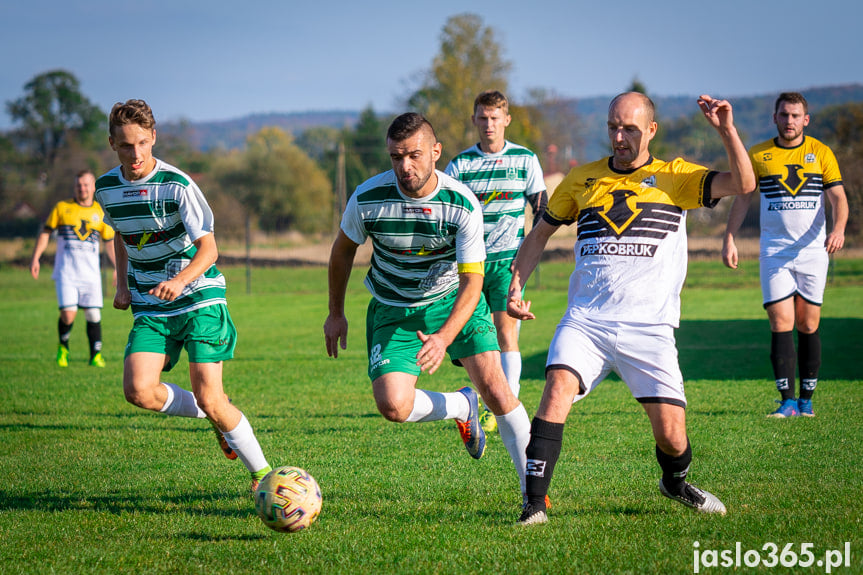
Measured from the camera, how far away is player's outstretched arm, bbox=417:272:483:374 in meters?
4.13

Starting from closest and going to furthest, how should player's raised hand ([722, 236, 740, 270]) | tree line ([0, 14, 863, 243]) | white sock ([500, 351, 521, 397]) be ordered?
1. white sock ([500, 351, 521, 397])
2. player's raised hand ([722, 236, 740, 270])
3. tree line ([0, 14, 863, 243])

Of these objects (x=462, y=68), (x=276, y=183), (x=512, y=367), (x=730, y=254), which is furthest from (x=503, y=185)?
(x=276, y=183)

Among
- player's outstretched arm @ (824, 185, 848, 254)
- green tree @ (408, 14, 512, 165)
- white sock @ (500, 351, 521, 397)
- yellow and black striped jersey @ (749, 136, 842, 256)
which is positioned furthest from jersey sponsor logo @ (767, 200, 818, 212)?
green tree @ (408, 14, 512, 165)

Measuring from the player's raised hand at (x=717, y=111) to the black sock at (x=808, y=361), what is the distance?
3.96m

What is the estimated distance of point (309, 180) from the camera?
6794 centimetres

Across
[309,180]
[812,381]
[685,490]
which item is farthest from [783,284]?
[309,180]

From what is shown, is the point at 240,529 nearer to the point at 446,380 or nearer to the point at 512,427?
the point at 512,427

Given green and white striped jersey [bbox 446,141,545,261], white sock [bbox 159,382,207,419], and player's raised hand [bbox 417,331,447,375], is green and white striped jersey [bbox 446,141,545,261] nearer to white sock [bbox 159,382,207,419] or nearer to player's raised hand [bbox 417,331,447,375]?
white sock [bbox 159,382,207,419]

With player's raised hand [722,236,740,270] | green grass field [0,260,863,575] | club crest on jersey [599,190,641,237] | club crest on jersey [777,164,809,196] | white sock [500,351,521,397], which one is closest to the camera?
green grass field [0,260,863,575]

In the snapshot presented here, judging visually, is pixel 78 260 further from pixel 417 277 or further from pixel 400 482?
pixel 417 277

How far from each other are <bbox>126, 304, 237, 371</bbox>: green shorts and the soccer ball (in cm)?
103

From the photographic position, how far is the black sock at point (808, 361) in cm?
729

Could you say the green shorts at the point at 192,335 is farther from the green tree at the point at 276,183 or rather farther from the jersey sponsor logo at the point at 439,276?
the green tree at the point at 276,183

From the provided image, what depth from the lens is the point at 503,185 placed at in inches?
282
